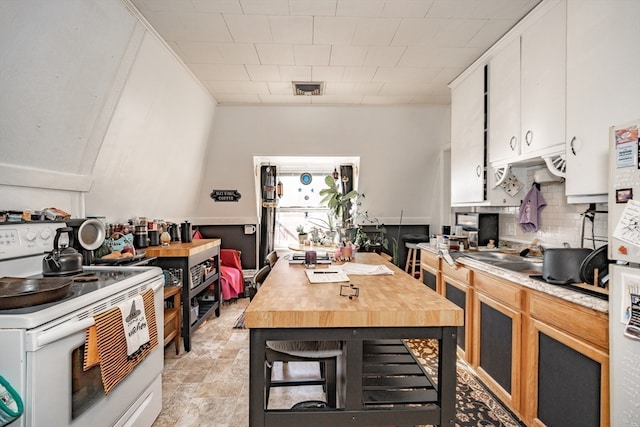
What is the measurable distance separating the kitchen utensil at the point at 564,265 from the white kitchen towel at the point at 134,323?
6.77 feet

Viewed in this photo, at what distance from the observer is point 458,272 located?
275 centimetres

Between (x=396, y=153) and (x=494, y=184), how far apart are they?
1.95 m

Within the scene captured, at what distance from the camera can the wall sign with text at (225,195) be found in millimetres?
4875

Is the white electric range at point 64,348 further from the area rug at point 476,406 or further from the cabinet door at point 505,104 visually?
the cabinet door at point 505,104

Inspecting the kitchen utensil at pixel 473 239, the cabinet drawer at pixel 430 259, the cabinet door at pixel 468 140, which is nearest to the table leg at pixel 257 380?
the cabinet drawer at pixel 430 259

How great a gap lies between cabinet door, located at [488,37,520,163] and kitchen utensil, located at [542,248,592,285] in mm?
1005

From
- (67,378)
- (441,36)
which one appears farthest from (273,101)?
(67,378)

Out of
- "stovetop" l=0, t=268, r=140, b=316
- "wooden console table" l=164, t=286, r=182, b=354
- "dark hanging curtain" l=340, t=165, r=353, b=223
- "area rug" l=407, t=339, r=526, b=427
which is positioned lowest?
"area rug" l=407, t=339, r=526, b=427

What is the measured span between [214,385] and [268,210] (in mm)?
2977

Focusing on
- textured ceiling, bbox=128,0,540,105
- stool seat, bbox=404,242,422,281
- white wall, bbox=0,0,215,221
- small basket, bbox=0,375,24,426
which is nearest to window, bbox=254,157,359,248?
stool seat, bbox=404,242,422,281

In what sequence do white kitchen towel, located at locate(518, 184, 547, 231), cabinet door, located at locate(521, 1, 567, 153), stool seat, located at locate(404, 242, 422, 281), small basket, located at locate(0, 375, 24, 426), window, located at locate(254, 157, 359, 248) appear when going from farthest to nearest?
window, located at locate(254, 157, 359, 248) < stool seat, located at locate(404, 242, 422, 281) < white kitchen towel, located at locate(518, 184, 547, 231) < cabinet door, located at locate(521, 1, 567, 153) < small basket, located at locate(0, 375, 24, 426)

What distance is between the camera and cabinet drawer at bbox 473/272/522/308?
1.97 meters

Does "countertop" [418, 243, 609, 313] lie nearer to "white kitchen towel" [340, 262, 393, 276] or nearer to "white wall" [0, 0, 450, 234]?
"white kitchen towel" [340, 262, 393, 276]

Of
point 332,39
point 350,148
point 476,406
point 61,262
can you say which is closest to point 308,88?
point 332,39
